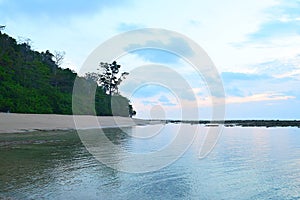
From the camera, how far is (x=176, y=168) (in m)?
16.5

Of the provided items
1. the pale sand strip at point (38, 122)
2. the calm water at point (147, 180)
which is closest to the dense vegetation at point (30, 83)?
the pale sand strip at point (38, 122)

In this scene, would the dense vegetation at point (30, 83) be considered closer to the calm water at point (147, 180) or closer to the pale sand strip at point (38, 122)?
the pale sand strip at point (38, 122)

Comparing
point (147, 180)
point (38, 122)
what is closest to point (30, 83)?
point (38, 122)

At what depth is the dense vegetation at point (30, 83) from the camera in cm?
4812

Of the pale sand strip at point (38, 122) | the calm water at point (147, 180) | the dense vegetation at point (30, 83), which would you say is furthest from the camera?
the dense vegetation at point (30, 83)

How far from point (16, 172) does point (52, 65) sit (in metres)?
66.4

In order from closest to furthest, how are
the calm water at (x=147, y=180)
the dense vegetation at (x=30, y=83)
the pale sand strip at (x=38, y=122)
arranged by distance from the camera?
the calm water at (x=147, y=180) < the pale sand strip at (x=38, y=122) < the dense vegetation at (x=30, y=83)

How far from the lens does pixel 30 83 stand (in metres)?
57.4

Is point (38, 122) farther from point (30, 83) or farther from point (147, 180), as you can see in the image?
point (147, 180)

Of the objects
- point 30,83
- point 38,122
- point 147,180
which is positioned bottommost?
point 147,180

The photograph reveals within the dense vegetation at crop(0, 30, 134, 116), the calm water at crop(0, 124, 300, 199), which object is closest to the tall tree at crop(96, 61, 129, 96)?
the dense vegetation at crop(0, 30, 134, 116)

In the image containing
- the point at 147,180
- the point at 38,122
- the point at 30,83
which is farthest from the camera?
the point at 30,83

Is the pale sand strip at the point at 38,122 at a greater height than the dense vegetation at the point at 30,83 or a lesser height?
lesser

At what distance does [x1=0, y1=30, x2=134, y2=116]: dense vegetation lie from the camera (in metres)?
48.1
